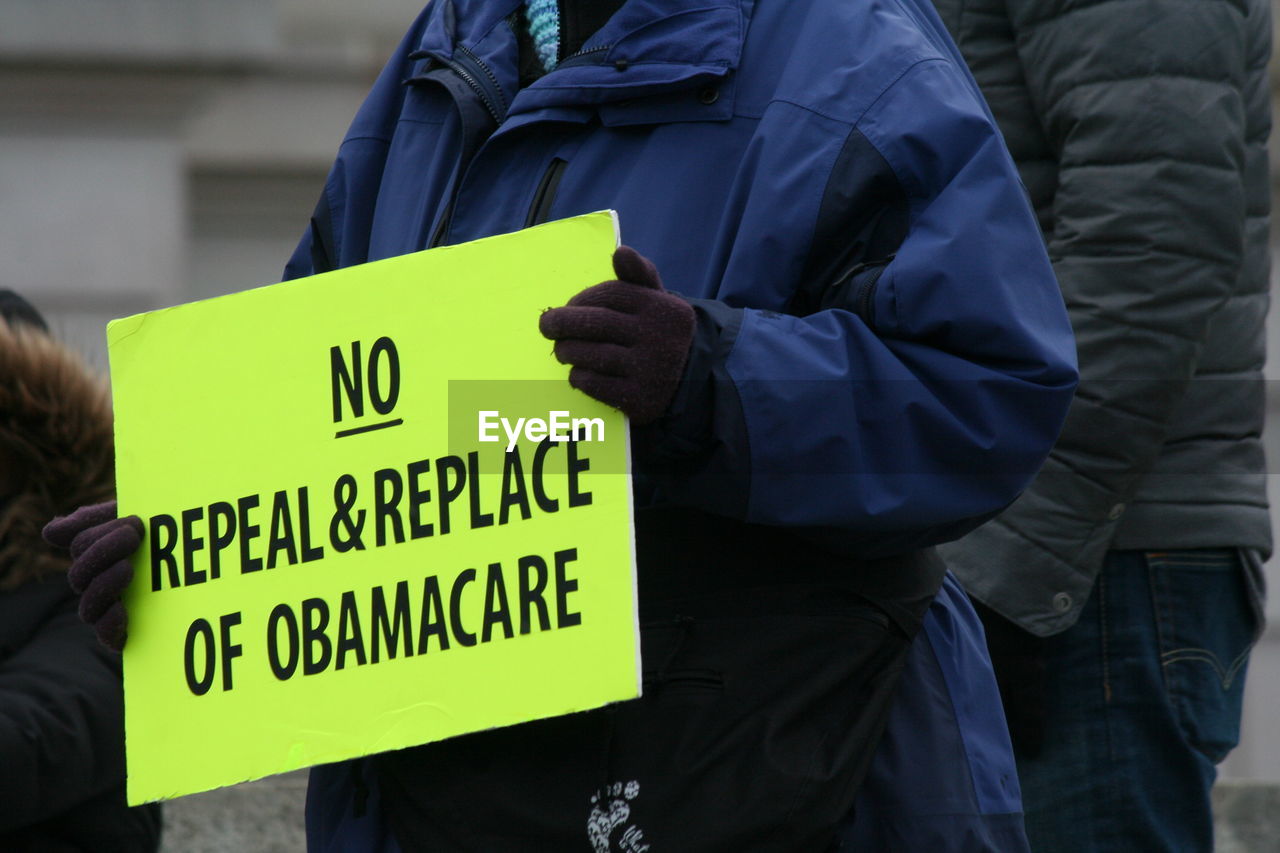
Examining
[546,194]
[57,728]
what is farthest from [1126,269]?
[57,728]

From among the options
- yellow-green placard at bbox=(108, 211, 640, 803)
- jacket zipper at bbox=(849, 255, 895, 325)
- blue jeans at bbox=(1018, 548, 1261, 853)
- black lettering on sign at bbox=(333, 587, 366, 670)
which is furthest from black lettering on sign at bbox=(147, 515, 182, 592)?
blue jeans at bbox=(1018, 548, 1261, 853)

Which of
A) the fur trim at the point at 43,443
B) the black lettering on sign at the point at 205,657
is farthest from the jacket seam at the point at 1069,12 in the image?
the fur trim at the point at 43,443

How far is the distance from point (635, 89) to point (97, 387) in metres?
1.58

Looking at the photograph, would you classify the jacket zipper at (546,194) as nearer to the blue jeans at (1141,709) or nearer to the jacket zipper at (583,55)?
the jacket zipper at (583,55)

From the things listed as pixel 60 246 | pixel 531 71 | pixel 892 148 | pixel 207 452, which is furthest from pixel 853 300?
pixel 60 246

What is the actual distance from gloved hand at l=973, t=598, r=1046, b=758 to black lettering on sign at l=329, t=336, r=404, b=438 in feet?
3.27

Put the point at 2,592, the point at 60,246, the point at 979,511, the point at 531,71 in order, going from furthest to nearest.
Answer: the point at 60,246, the point at 2,592, the point at 531,71, the point at 979,511

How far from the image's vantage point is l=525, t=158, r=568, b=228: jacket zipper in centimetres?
192

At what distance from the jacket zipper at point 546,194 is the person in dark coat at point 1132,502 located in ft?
2.90

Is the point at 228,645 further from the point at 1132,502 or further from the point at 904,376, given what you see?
the point at 1132,502

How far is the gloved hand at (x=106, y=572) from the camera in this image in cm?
188

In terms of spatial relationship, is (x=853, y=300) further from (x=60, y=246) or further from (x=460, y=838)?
(x=60, y=246)

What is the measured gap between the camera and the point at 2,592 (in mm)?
2924

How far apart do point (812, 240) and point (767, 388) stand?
0.20m
